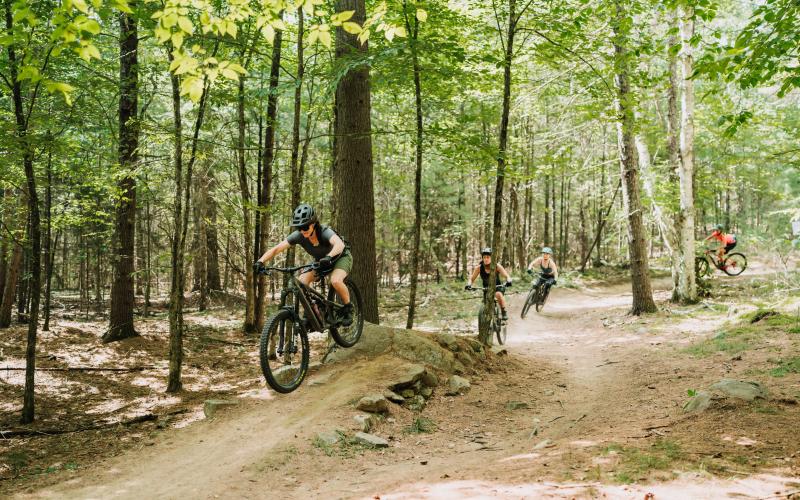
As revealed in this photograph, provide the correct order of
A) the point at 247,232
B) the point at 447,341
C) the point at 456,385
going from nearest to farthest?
the point at 456,385
the point at 447,341
the point at 247,232

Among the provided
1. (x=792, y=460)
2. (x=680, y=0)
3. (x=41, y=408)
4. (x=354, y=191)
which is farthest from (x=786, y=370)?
(x=41, y=408)

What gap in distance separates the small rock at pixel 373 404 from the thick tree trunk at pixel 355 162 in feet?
9.25

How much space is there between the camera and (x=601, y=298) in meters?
21.1

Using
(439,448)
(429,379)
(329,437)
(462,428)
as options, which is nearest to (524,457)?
(439,448)

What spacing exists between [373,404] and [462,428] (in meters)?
1.23

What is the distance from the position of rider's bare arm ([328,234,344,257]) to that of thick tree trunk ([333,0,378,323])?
6.34 feet

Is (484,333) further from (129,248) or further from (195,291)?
(195,291)

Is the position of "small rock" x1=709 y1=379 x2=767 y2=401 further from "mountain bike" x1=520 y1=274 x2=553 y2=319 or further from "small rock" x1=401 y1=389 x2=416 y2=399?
"mountain bike" x1=520 y1=274 x2=553 y2=319

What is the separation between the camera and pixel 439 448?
584cm

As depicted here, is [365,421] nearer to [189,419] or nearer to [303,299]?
[303,299]

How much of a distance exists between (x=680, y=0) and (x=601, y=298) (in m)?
16.1

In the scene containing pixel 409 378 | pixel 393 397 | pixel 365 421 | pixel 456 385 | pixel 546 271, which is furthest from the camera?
pixel 546 271

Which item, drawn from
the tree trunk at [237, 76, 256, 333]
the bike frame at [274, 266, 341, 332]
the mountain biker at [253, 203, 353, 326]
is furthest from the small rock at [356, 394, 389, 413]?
the tree trunk at [237, 76, 256, 333]

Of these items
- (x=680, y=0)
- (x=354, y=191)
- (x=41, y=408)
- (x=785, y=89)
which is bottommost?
(x=41, y=408)
